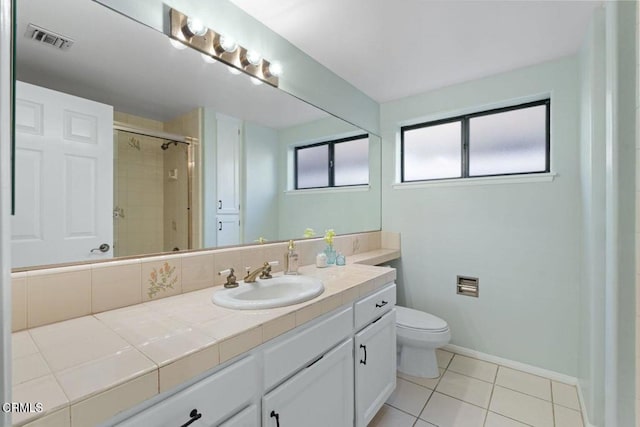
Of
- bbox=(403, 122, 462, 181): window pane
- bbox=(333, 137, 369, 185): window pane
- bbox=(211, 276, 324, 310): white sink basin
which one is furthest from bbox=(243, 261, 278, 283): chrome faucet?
Answer: bbox=(403, 122, 462, 181): window pane

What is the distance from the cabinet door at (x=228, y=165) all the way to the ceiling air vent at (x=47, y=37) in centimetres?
65

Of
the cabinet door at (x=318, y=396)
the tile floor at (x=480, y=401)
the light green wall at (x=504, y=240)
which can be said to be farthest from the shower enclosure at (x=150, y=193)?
the light green wall at (x=504, y=240)

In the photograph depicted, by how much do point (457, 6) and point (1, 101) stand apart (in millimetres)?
1890

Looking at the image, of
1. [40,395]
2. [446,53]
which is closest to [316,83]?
[446,53]

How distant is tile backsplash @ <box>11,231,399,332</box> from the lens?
874mm

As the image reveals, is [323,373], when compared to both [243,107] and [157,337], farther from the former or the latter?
[243,107]

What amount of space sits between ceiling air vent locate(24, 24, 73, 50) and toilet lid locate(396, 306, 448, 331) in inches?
91.1

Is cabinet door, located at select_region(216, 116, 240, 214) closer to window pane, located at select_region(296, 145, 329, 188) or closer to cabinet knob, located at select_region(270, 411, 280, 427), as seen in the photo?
window pane, located at select_region(296, 145, 329, 188)

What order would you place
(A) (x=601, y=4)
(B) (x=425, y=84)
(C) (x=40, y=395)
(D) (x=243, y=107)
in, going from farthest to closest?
(B) (x=425, y=84) → (D) (x=243, y=107) → (A) (x=601, y=4) → (C) (x=40, y=395)

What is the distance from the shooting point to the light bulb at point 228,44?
56.2 inches

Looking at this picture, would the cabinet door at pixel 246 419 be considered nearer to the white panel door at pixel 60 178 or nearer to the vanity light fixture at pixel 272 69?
the white panel door at pixel 60 178

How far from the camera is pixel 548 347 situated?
2.06m

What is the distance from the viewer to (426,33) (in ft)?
5.70

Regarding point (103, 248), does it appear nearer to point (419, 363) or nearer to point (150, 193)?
point (150, 193)
